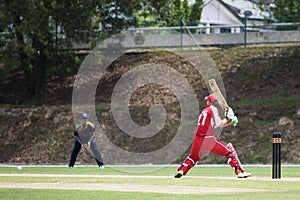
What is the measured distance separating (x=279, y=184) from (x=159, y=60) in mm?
25449

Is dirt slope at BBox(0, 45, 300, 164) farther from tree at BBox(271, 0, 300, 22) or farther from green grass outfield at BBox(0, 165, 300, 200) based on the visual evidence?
green grass outfield at BBox(0, 165, 300, 200)

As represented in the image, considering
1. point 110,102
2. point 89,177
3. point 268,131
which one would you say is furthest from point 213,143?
point 110,102

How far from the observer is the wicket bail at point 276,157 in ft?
74.7

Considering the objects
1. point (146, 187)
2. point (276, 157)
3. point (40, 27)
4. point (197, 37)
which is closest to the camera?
point (146, 187)

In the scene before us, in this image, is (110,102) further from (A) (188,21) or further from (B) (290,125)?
(A) (188,21)

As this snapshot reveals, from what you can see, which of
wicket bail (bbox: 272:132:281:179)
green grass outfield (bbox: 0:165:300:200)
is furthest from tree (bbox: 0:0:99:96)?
wicket bail (bbox: 272:132:281:179)

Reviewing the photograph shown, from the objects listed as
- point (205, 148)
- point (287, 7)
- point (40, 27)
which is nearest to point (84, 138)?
point (205, 148)

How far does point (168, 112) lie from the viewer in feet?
134

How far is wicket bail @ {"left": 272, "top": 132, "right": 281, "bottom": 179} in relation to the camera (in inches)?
897

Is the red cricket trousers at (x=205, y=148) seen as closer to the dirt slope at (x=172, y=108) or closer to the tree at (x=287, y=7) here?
the dirt slope at (x=172, y=108)

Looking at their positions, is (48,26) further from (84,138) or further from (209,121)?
(209,121)

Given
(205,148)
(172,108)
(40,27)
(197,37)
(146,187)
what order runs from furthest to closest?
(197,37) < (40,27) < (172,108) < (205,148) < (146,187)

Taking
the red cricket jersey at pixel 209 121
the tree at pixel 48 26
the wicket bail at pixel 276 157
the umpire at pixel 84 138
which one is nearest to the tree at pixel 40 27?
the tree at pixel 48 26

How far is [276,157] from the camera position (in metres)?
23.3
